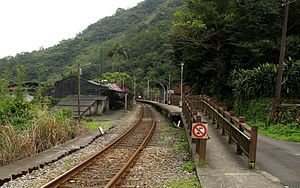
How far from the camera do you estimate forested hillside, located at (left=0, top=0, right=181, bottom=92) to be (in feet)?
249

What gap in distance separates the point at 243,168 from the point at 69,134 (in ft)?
33.5

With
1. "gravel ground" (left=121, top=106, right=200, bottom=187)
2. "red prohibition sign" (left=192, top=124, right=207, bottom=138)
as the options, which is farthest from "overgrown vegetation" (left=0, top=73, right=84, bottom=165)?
"red prohibition sign" (left=192, top=124, right=207, bottom=138)

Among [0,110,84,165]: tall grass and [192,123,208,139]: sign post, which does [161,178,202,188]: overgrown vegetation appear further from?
[0,110,84,165]: tall grass

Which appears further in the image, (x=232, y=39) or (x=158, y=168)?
(x=232, y=39)

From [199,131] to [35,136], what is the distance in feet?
23.3

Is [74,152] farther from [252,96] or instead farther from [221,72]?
[221,72]

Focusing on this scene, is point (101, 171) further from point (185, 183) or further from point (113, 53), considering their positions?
point (113, 53)

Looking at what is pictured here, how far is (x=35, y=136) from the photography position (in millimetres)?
12336

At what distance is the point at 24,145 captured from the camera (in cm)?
1137

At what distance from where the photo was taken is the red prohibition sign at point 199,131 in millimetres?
8047

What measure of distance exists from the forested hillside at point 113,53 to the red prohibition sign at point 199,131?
5637cm

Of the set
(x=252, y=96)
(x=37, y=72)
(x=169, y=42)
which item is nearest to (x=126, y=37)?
(x=37, y=72)

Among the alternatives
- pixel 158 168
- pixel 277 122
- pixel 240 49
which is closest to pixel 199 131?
pixel 158 168

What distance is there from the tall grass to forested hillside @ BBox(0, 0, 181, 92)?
50.8 metres
